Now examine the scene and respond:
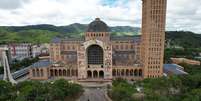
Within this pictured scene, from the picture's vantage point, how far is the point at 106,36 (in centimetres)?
7919

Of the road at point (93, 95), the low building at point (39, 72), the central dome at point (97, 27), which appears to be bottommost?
the road at point (93, 95)

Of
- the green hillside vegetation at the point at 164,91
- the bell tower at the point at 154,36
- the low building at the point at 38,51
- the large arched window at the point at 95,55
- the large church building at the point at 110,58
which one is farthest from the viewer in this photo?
the low building at the point at 38,51

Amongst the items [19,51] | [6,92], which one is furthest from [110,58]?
[19,51]

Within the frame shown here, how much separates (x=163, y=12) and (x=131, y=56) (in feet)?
93.0

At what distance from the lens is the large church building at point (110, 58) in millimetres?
68500

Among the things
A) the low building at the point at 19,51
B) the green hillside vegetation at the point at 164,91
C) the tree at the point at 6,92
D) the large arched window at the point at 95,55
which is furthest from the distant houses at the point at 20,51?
the green hillside vegetation at the point at 164,91

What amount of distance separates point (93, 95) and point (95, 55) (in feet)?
79.5

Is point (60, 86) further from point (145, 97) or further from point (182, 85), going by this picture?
point (182, 85)

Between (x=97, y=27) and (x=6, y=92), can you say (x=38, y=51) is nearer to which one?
(x=97, y=27)

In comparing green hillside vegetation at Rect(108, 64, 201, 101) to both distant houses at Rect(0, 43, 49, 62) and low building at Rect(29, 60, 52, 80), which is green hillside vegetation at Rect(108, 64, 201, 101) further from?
distant houses at Rect(0, 43, 49, 62)

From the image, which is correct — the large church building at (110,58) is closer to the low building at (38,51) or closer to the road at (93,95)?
the road at (93,95)

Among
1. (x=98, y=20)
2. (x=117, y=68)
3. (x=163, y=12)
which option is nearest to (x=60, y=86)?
(x=117, y=68)

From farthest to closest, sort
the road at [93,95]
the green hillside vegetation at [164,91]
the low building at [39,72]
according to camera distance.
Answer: the low building at [39,72]
the road at [93,95]
the green hillside vegetation at [164,91]

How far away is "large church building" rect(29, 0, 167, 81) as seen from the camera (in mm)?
68500
